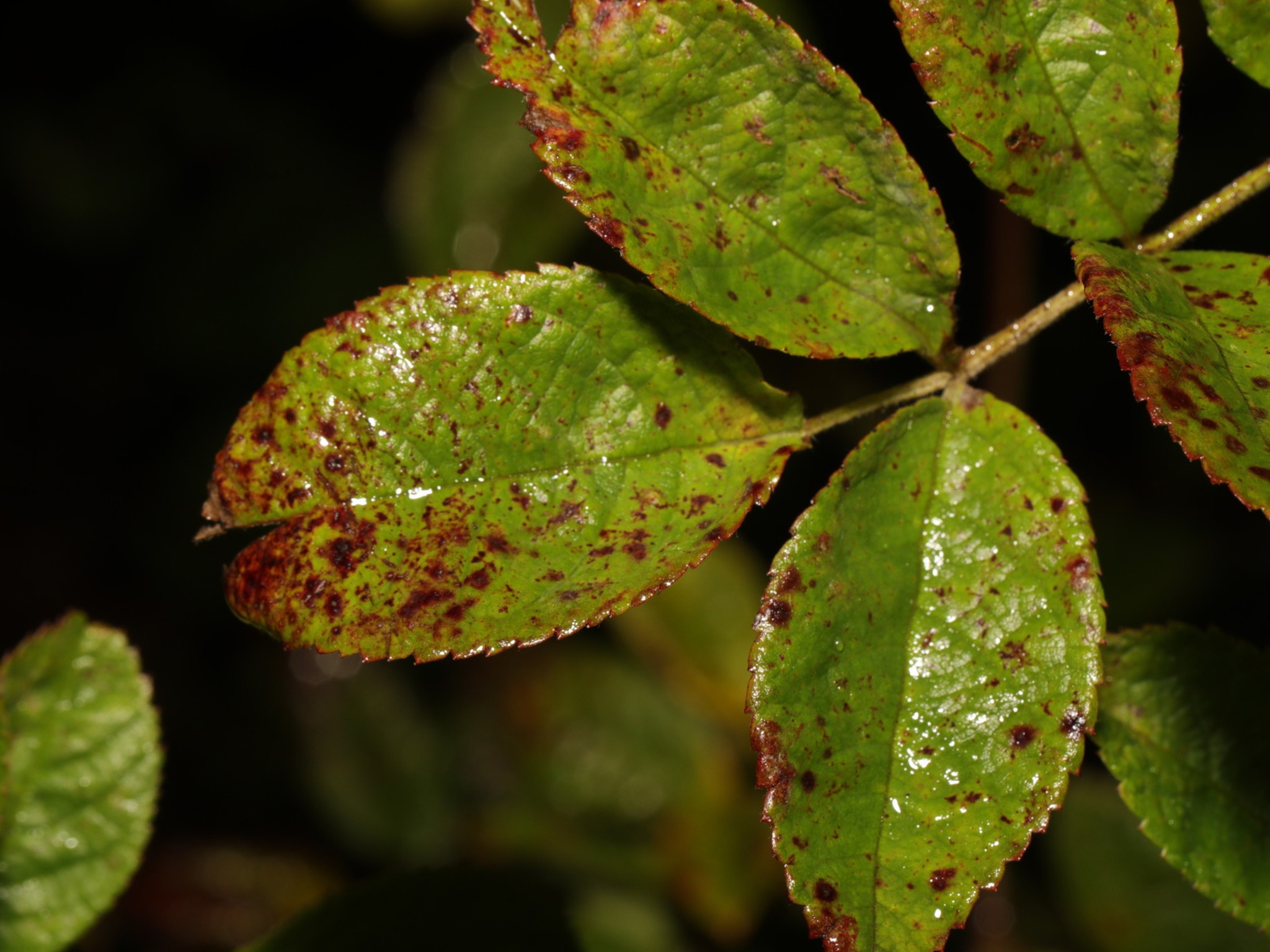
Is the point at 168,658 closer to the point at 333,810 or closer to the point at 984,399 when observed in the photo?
the point at 333,810

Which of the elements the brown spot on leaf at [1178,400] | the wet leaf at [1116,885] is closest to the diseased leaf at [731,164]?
the brown spot on leaf at [1178,400]

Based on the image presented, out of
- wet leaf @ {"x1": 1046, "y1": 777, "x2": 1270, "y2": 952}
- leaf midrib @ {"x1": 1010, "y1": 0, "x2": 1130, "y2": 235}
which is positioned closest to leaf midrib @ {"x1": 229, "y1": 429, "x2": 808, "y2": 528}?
leaf midrib @ {"x1": 1010, "y1": 0, "x2": 1130, "y2": 235}

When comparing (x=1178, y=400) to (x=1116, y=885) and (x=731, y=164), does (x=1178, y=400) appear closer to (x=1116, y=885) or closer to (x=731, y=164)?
(x=731, y=164)

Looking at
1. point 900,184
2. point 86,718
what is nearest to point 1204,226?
point 900,184

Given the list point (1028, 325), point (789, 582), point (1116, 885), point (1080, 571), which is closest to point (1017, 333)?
point (1028, 325)

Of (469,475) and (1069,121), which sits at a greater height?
(1069,121)

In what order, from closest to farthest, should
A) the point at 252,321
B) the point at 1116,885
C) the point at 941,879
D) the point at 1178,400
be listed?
the point at 1178,400 < the point at 941,879 < the point at 1116,885 < the point at 252,321

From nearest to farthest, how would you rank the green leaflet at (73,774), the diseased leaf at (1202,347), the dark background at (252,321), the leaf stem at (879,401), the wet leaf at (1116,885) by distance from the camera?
the diseased leaf at (1202,347) < the leaf stem at (879,401) < the green leaflet at (73,774) < the wet leaf at (1116,885) < the dark background at (252,321)

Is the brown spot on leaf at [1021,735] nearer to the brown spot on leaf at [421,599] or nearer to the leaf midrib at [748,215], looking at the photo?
the leaf midrib at [748,215]
